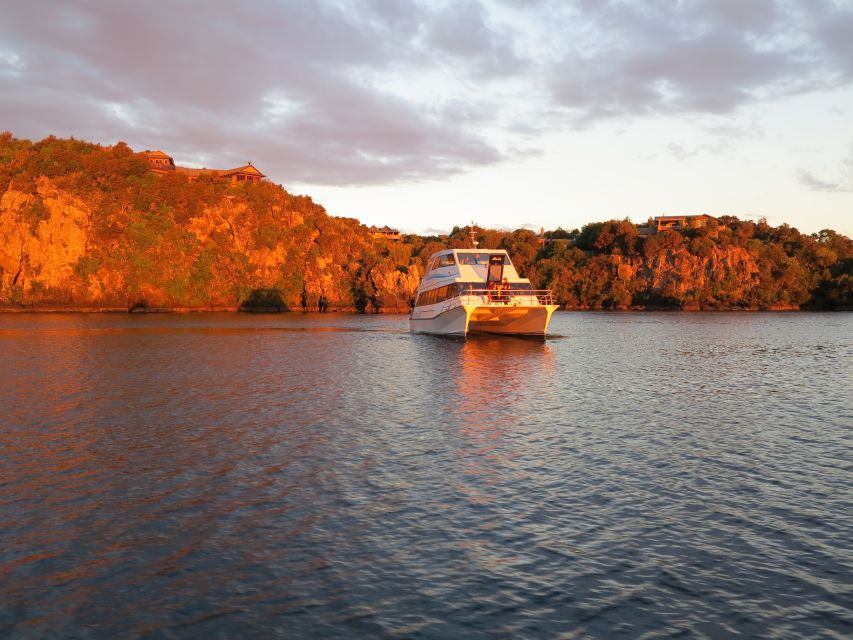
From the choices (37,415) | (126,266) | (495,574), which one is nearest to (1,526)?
(495,574)

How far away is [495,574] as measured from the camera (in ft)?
28.8

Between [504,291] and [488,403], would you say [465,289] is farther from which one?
[488,403]

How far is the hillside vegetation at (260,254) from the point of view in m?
111

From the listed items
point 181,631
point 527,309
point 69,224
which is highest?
point 69,224

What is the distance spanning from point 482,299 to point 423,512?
118ft

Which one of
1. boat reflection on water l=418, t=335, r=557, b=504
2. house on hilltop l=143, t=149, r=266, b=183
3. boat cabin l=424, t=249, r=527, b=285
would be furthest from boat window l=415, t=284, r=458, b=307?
house on hilltop l=143, t=149, r=266, b=183

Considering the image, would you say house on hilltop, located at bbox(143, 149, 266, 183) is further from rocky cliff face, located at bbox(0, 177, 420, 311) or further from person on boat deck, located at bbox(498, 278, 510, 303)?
person on boat deck, located at bbox(498, 278, 510, 303)

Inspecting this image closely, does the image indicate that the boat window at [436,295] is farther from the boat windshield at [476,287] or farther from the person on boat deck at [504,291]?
the person on boat deck at [504,291]

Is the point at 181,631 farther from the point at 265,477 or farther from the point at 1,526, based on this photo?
the point at 265,477

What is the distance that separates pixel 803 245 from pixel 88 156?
511 feet

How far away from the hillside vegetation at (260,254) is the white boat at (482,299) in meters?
79.8

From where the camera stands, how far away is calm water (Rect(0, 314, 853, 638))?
7777 mm

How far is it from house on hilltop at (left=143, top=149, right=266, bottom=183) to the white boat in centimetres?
10151

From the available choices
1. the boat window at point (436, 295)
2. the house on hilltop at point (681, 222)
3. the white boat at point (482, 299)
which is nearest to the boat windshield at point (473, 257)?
the white boat at point (482, 299)
